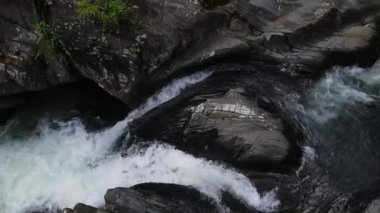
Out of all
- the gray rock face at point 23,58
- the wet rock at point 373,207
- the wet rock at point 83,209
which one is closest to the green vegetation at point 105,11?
the gray rock face at point 23,58

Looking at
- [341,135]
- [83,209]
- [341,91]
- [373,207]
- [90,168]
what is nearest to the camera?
[83,209]

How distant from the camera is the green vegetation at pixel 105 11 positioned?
932 centimetres

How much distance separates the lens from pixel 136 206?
730 centimetres

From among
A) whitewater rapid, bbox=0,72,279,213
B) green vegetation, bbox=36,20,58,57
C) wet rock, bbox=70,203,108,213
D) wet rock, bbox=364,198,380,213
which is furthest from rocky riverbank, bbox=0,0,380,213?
wet rock, bbox=70,203,108,213

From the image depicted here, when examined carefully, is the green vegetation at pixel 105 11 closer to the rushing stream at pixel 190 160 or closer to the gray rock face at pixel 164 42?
the gray rock face at pixel 164 42

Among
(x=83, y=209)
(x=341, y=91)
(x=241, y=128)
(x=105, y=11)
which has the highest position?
(x=105, y=11)

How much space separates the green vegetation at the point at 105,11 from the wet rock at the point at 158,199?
3273 millimetres

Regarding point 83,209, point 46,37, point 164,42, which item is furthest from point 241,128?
point 46,37

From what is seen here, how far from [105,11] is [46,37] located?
133 cm

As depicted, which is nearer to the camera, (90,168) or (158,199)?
(158,199)

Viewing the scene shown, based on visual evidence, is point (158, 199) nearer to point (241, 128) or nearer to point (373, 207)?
point (241, 128)

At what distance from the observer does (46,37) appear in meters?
9.72

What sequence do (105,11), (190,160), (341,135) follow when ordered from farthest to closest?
1. (105,11)
2. (341,135)
3. (190,160)

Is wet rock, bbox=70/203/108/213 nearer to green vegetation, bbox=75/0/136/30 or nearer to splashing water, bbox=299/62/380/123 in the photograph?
green vegetation, bbox=75/0/136/30
